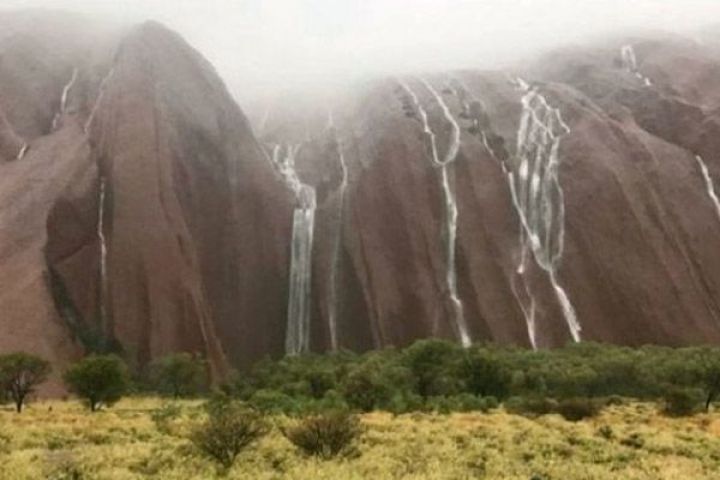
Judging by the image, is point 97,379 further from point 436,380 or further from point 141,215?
point 141,215

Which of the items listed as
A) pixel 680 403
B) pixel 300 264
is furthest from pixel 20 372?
pixel 300 264

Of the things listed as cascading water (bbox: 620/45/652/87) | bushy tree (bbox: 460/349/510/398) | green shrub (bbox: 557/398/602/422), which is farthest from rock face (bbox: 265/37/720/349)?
green shrub (bbox: 557/398/602/422)

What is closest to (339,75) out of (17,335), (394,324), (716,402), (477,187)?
(477,187)

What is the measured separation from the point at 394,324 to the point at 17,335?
43886mm

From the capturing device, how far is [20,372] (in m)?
64.0

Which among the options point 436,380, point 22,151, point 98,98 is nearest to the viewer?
point 436,380

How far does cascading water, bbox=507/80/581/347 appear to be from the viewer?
346ft

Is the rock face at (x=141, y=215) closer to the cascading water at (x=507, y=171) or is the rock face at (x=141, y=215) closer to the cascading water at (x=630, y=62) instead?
the cascading water at (x=507, y=171)

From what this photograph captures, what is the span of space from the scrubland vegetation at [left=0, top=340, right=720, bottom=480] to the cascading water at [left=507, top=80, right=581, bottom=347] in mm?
19845

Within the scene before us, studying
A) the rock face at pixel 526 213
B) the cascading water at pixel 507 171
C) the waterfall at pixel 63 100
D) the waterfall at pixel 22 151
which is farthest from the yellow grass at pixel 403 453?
the waterfall at pixel 63 100

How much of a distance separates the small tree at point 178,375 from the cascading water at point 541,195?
4080 cm

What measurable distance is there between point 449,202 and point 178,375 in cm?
5019

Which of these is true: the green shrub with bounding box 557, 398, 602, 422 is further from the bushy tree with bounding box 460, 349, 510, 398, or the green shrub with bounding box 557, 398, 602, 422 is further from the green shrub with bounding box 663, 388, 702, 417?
the bushy tree with bounding box 460, 349, 510, 398

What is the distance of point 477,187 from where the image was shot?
11644 centimetres
